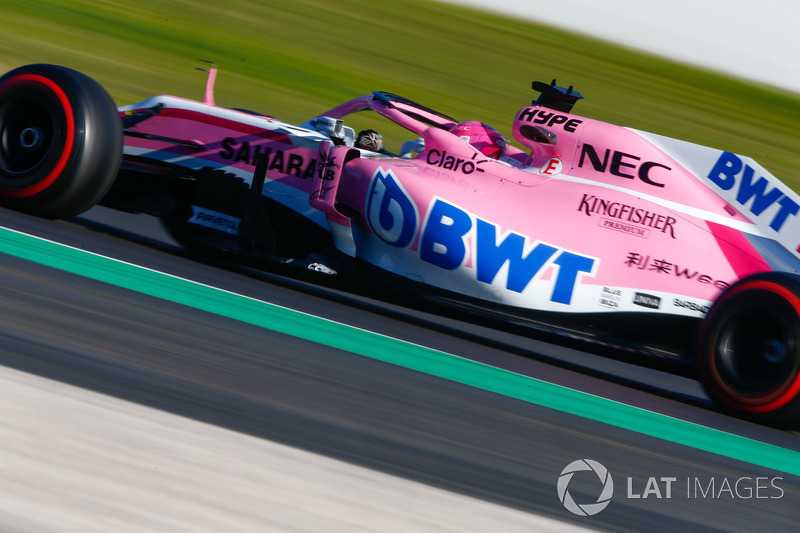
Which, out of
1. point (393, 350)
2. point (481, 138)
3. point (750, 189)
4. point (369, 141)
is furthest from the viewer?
point (369, 141)

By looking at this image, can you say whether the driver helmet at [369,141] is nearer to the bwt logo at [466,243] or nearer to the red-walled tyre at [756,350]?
the bwt logo at [466,243]

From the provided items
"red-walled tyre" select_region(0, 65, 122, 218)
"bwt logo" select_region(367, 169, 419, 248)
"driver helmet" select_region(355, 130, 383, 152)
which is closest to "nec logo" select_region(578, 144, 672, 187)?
"bwt logo" select_region(367, 169, 419, 248)

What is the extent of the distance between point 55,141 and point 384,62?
28.4 ft

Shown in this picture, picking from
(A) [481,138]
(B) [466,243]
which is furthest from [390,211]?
(A) [481,138]

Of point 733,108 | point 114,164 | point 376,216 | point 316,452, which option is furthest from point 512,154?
point 733,108

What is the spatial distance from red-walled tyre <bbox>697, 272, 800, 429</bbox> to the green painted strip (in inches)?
8.2

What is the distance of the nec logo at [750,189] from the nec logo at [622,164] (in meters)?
0.25

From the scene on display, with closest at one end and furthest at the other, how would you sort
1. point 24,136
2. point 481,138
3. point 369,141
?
1. point 24,136
2. point 481,138
3. point 369,141

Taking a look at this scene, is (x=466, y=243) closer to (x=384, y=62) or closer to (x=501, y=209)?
(x=501, y=209)

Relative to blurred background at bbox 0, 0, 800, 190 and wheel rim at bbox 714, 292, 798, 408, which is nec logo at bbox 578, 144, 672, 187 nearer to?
wheel rim at bbox 714, 292, 798, 408

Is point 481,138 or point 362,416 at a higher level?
point 481,138

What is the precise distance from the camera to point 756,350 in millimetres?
4109

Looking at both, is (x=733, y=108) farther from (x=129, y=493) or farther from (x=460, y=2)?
(x=129, y=493)

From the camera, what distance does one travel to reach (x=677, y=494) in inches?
115
